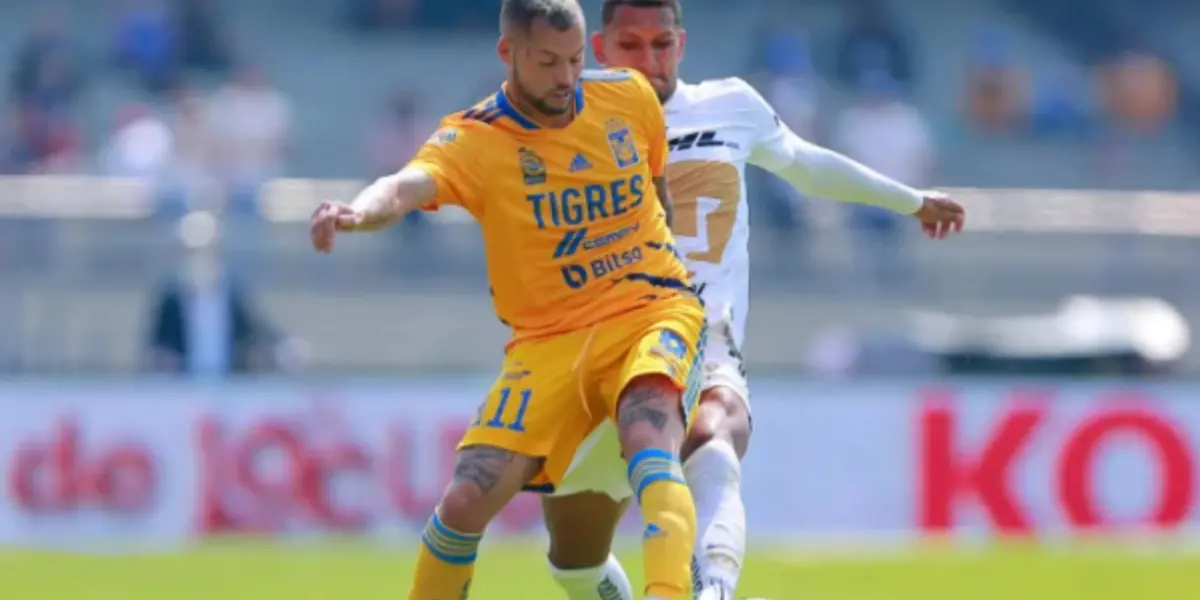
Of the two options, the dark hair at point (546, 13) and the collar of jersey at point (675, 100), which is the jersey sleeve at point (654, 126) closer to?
the dark hair at point (546, 13)

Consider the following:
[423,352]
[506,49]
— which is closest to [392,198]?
[506,49]

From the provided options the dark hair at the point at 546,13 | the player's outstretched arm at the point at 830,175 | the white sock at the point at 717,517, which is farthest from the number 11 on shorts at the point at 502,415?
the player's outstretched arm at the point at 830,175

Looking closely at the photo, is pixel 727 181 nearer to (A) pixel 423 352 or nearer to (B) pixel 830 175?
(B) pixel 830 175

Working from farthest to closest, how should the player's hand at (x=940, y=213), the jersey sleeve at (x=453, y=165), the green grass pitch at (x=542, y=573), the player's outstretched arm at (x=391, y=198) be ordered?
the green grass pitch at (x=542, y=573) → the player's hand at (x=940, y=213) → the jersey sleeve at (x=453, y=165) → the player's outstretched arm at (x=391, y=198)

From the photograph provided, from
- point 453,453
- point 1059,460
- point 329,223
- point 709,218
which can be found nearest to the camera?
point 329,223

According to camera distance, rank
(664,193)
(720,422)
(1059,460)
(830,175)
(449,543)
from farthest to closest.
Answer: (1059,460), (830,175), (720,422), (664,193), (449,543)

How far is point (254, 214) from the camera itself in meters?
17.4

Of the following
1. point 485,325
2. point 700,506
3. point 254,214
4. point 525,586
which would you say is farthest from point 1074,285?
point 700,506

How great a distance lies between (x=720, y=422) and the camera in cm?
771

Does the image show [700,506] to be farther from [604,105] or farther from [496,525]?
[496,525]

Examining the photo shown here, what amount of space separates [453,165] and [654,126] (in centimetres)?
74

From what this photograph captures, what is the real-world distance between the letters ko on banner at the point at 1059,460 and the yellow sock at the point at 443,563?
10213 millimetres

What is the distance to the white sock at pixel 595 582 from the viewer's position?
309 inches

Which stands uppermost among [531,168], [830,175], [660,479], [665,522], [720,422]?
[830,175]
